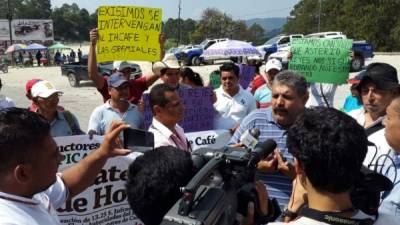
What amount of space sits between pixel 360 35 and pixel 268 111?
44.5 m

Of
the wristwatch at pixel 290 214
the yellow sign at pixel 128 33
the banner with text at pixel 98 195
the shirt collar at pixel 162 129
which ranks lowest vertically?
the banner with text at pixel 98 195

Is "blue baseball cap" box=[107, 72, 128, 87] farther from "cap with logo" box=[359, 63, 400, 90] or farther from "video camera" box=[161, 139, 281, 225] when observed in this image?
"video camera" box=[161, 139, 281, 225]

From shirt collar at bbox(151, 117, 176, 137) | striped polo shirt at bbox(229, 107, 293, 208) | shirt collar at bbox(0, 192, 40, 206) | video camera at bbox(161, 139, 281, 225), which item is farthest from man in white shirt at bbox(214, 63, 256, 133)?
shirt collar at bbox(0, 192, 40, 206)

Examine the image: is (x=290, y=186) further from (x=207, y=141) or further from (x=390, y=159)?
(x=207, y=141)

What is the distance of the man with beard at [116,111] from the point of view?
4398mm

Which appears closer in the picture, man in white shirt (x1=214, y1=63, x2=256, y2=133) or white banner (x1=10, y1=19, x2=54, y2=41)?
man in white shirt (x1=214, y1=63, x2=256, y2=133)

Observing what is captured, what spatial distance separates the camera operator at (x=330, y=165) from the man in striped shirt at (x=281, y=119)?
135 centimetres

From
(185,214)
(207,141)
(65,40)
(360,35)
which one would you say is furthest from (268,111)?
(65,40)

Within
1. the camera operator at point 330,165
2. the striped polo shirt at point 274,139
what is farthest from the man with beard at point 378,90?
the camera operator at point 330,165

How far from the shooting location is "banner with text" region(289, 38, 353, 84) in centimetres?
530

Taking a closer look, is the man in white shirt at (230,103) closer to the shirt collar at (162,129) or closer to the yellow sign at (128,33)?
the yellow sign at (128,33)

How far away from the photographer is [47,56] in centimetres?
4656

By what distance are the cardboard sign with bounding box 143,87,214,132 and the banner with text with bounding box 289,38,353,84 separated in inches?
53.0

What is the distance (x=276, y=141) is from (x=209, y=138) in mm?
1741
